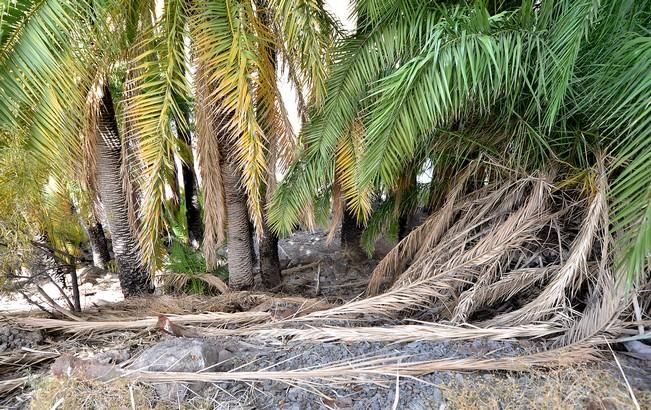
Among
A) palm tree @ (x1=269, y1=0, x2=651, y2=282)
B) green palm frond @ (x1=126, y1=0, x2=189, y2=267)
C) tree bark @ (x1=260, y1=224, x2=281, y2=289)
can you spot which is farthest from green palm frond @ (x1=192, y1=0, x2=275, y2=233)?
tree bark @ (x1=260, y1=224, x2=281, y2=289)

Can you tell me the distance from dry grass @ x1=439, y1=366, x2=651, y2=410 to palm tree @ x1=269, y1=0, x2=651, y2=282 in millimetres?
598

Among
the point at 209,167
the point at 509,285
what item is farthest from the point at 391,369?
the point at 209,167

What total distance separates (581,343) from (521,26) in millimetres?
2025

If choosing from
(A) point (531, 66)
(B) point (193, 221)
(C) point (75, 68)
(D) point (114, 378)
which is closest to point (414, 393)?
(D) point (114, 378)

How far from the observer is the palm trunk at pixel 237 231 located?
16.4 ft

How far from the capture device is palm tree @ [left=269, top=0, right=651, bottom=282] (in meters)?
2.16

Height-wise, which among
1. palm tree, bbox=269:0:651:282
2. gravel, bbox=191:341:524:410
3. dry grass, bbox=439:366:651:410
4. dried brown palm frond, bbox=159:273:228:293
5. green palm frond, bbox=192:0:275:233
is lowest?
dry grass, bbox=439:366:651:410

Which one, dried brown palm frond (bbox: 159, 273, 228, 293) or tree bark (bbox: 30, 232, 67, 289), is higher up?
tree bark (bbox: 30, 232, 67, 289)

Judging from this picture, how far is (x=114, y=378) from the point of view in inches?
82.6

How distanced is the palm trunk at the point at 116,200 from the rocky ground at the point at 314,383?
8.21 feet

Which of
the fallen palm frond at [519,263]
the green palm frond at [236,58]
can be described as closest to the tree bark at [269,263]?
the green palm frond at [236,58]

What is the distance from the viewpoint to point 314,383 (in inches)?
87.3

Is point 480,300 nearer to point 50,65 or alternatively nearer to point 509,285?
point 509,285

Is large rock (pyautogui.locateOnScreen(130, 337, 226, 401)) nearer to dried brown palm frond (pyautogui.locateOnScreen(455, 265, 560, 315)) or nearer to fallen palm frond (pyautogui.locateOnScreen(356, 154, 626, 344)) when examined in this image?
fallen palm frond (pyautogui.locateOnScreen(356, 154, 626, 344))
